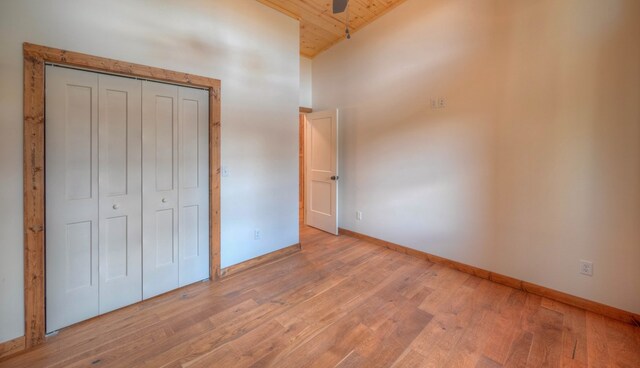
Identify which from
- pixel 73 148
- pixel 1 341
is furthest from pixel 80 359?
pixel 73 148

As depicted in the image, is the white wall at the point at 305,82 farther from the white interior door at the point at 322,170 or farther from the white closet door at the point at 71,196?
the white closet door at the point at 71,196

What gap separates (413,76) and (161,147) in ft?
9.68

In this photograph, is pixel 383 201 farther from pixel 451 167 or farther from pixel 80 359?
pixel 80 359

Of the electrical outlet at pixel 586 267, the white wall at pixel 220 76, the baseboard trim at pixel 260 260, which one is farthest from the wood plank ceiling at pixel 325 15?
the electrical outlet at pixel 586 267

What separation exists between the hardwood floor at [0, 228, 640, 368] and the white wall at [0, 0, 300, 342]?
1.77 ft

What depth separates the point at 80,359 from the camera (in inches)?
67.7

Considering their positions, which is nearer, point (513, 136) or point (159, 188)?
point (159, 188)

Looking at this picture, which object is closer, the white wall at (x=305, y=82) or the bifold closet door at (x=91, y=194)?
the bifold closet door at (x=91, y=194)

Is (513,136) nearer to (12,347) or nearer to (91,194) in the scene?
(91,194)

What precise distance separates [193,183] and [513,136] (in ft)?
10.4

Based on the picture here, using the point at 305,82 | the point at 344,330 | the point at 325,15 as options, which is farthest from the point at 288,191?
the point at 325,15

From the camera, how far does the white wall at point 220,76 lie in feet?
5.68

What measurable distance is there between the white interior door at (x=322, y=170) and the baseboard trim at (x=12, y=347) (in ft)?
11.3

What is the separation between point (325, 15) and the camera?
3.44 meters
